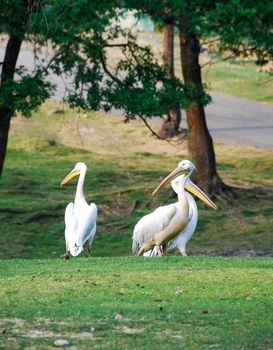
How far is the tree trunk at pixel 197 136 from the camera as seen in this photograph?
2325 cm

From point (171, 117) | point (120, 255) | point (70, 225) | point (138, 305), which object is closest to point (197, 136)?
point (120, 255)

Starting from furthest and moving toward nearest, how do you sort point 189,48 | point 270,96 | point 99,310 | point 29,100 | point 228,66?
point 228,66, point 270,96, point 189,48, point 29,100, point 99,310

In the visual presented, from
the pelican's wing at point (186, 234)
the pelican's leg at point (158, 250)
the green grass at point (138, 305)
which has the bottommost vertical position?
the green grass at point (138, 305)

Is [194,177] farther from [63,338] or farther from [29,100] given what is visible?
[63,338]

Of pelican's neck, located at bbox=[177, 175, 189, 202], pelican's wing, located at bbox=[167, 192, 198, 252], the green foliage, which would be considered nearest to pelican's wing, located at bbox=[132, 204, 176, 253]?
pelican's neck, located at bbox=[177, 175, 189, 202]

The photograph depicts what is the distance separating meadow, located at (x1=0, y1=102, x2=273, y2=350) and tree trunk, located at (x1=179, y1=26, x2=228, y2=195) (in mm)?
417

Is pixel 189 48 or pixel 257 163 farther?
pixel 257 163

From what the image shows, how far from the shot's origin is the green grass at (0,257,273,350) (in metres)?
8.84

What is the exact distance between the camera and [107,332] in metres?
9.09

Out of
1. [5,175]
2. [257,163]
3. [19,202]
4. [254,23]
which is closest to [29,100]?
[254,23]

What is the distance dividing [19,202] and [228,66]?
19.8 m

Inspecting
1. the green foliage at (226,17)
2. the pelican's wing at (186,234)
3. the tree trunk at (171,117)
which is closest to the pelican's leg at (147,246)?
the pelican's wing at (186,234)

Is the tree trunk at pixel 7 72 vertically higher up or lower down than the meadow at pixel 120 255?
higher up

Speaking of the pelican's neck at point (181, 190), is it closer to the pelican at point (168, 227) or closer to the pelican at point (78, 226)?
the pelican at point (168, 227)
